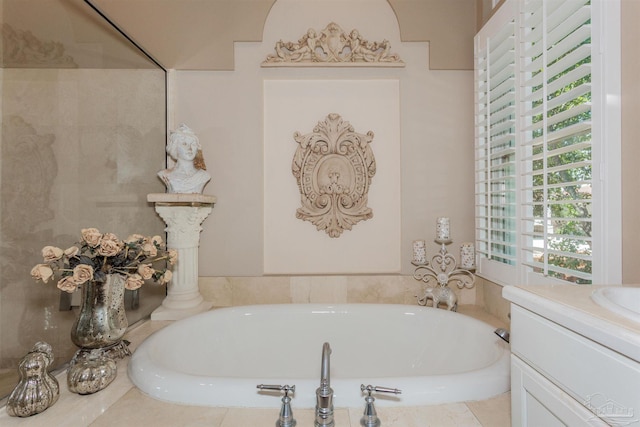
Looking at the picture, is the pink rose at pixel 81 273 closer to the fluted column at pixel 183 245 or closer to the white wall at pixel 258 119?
the fluted column at pixel 183 245

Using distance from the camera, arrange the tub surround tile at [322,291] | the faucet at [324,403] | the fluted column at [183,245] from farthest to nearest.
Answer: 1. the tub surround tile at [322,291]
2. the fluted column at [183,245]
3. the faucet at [324,403]

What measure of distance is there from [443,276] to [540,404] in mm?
1137

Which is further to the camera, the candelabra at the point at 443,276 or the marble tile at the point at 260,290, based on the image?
the marble tile at the point at 260,290

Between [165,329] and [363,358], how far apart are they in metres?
1.00

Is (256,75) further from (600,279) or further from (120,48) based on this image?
(600,279)

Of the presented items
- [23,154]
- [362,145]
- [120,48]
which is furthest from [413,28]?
[23,154]

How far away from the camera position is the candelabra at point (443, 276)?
6.02 feet

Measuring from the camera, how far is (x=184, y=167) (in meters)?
1.94

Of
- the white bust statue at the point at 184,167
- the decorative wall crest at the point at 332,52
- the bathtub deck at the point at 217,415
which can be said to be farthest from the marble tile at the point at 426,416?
the decorative wall crest at the point at 332,52

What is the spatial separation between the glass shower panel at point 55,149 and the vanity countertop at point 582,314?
5.47ft

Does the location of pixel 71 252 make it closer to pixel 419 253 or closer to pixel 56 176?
pixel 56 176

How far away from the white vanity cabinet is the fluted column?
1.63m

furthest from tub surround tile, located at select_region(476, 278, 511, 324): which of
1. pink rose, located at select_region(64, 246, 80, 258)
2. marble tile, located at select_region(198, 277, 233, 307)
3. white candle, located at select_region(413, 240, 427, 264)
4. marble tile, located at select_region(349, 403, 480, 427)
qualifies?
pink rose, located at select_region(64, 246, 80, 258)

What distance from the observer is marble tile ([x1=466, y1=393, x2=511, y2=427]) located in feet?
3.03
